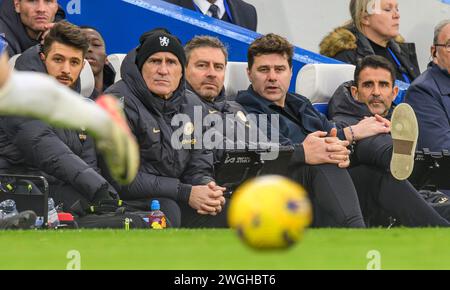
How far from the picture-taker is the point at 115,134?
209 inches

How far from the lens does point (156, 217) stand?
972 cm

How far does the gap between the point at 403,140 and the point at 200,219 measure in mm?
1848

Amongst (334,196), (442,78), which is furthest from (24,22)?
(442,78)

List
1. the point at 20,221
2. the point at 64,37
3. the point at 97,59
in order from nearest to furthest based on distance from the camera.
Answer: the point at 20,221 < the point at 64,37 < the point at 97,59

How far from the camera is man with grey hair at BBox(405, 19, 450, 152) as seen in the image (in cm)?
1172

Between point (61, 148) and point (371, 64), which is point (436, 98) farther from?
point (61, 148)

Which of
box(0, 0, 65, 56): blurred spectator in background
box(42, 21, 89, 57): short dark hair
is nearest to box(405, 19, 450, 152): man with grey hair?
box(42, 21, 89, 57): short dark hair

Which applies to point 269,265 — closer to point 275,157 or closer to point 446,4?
point 275,157

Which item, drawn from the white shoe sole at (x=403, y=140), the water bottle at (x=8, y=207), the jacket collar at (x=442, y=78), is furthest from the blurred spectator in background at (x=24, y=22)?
the jacket collar at (x=442, y=78)

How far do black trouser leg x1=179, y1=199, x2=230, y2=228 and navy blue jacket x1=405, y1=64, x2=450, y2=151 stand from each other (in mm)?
2463

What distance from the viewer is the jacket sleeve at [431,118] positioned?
461 inches

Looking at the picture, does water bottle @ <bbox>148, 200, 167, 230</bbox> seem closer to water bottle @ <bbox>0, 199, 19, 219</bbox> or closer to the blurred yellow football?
water bottle @ <bbox>0, 199, 19, 219</bbox>

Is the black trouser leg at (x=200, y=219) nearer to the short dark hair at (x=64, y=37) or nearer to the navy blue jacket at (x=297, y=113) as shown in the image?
the navy blue jacket at (x=297, y=113)

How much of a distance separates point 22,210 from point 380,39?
18.7ft
